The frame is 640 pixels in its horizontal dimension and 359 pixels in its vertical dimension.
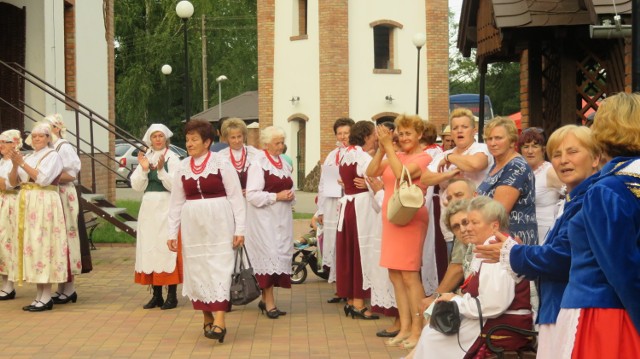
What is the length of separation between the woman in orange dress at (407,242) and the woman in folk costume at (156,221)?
3.08 m

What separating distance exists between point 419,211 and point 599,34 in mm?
2085

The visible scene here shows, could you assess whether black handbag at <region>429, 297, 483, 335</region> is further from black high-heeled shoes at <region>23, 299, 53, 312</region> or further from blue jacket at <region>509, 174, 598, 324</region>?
black high-heeled shoes at <region>23, 299, 53, 312</region>

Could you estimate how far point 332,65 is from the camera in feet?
126

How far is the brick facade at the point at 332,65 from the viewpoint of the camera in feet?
126

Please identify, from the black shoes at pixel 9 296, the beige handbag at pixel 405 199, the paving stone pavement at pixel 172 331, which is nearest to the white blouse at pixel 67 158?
the paving stone pavement at pixel 172 331

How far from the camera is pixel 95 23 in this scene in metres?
25.1

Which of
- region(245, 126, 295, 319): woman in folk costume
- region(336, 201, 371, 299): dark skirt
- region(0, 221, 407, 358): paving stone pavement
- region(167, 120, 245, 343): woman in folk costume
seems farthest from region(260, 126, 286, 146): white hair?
region(0, 221, 407, 358): paving stone pavement

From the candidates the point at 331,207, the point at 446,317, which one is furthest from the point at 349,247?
the point at 446,317

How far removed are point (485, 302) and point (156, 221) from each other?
606 centimetres

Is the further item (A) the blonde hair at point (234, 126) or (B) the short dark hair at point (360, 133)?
(A) the blonde hair at point (234, 126)

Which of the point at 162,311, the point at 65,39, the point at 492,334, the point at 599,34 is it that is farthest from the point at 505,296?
the point at 65,39

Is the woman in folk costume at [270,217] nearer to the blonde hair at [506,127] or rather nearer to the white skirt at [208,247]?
the white skirt at [208,247]

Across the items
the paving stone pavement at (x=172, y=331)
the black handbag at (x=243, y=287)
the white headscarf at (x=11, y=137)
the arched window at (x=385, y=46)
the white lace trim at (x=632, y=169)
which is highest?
the arched window at (x=385, y=46)

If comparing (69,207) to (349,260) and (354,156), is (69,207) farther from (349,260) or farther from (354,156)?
(354,156)
